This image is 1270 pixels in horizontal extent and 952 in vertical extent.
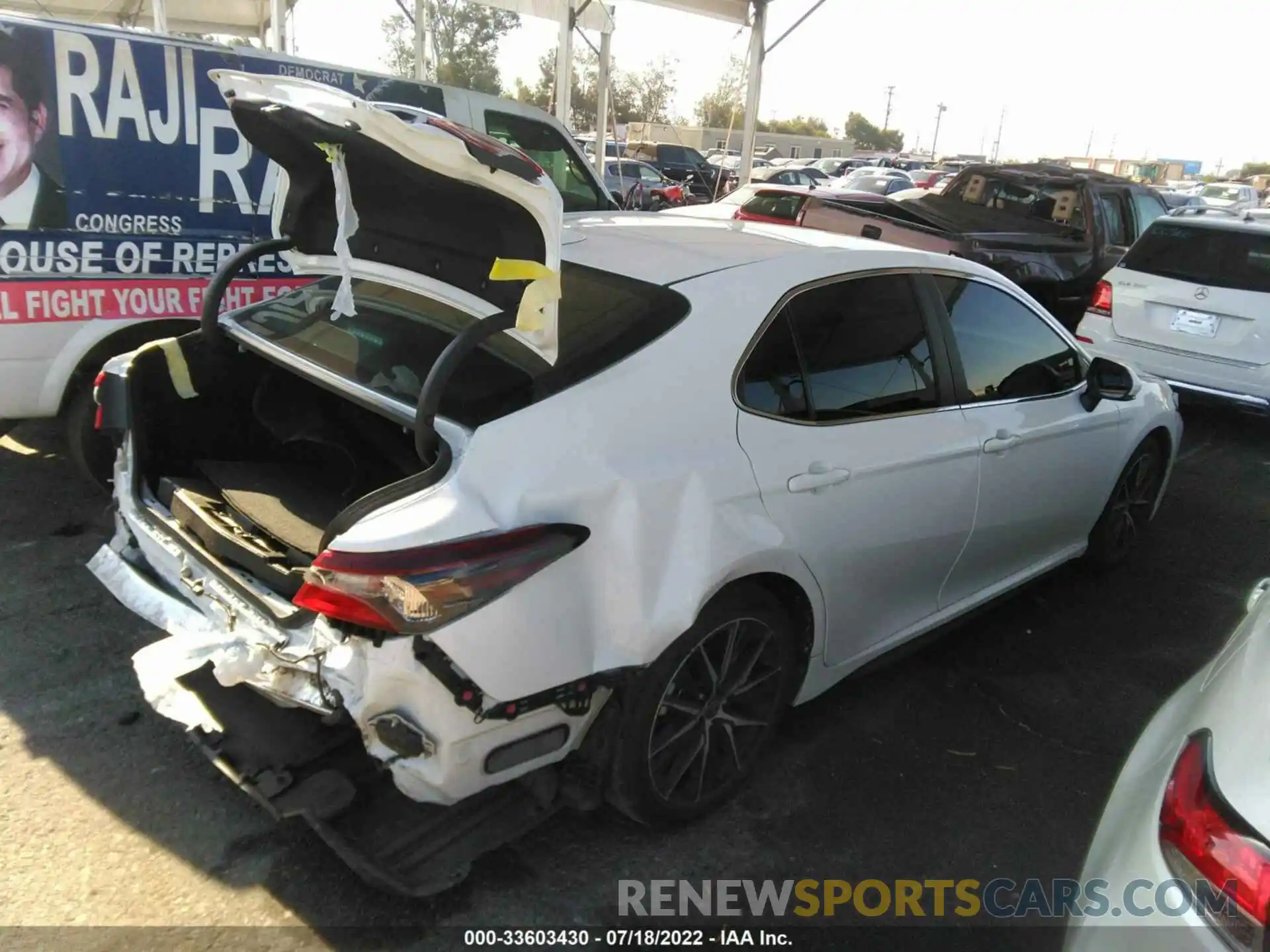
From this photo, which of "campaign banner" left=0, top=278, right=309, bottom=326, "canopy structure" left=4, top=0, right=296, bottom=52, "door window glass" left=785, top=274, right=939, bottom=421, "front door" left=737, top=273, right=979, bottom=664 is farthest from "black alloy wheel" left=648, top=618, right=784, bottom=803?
"canopy structure" left=4, top=0, right=296, bottom=52

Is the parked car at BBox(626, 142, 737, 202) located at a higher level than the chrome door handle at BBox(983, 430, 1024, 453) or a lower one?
higher

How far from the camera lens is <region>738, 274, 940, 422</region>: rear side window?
9.49ft

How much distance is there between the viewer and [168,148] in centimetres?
457

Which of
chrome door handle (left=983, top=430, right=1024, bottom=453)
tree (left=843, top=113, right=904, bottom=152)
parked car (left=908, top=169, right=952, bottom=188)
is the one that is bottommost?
chrome door handle (left=983, top=430, right=1024, bottom=453)

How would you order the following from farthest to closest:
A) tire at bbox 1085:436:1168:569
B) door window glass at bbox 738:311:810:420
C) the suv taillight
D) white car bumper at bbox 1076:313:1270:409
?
white car bumper at bbox 1076:313:1270:409 → tire at bbox 1085:436:1168:569 → door window glass at bbox 738:311:810:420 → the suv taillight

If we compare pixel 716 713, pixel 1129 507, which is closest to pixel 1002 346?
pixel 1129 507

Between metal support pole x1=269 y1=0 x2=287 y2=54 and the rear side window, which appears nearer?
the rear side window

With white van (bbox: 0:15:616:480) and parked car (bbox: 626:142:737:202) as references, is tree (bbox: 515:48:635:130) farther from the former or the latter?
white van (bbox: 0:15:616:480)

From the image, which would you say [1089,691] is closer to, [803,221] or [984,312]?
[984,312]

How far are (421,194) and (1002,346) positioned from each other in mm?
2295

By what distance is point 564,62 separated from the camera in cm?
1249

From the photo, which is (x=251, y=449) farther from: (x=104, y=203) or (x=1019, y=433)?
(x=1019, y=433)

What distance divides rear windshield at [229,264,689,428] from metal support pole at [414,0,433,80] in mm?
11566

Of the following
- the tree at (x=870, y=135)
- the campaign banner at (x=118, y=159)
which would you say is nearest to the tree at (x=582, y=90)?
the campaign banner at (x=118, y=159)
